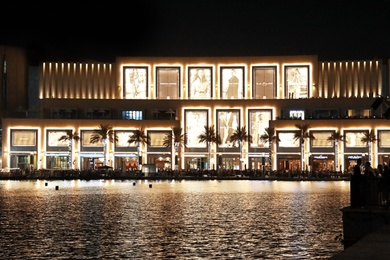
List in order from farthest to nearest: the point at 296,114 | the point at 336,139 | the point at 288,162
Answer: the point at 296,114, the point at 288,162, the point at 336,139

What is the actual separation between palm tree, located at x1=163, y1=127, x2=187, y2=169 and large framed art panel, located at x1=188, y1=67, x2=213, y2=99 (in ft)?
28.2

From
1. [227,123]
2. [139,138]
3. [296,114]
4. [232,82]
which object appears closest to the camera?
[139,138]

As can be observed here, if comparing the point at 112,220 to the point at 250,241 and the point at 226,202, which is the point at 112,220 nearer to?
the point at 250,241

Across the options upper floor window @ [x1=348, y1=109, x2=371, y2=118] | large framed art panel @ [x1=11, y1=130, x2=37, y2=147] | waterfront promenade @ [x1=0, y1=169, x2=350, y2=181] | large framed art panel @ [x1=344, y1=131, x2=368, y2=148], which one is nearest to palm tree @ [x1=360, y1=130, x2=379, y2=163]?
large framed art panel @ [x1=344, y1=131, x2=368, y2=148]

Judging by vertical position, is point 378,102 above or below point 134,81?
below

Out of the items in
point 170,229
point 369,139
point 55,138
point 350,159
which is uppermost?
point 55,138

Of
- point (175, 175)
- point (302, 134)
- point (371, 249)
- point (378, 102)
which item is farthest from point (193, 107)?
point (371, 249)

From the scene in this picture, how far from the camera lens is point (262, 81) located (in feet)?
462

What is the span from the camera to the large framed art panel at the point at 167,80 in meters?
142

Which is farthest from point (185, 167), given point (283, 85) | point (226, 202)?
point (226, 202)

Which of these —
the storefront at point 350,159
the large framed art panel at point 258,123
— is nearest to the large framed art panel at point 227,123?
the large framed art panel at point 258,123

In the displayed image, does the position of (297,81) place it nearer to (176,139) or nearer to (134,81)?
(176,139)

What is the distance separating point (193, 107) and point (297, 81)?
1796 centimetres

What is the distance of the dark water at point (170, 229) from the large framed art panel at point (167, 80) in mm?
89256
